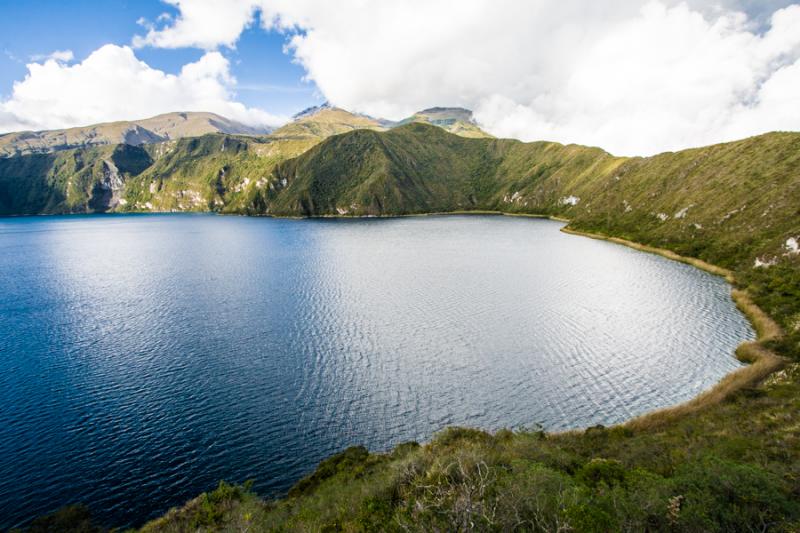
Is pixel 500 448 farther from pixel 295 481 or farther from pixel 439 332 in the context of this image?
pixel 439 332

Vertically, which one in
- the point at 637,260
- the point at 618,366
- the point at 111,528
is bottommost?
the point at 111,528

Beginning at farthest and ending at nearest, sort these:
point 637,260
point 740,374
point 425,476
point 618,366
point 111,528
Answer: point 637,260 < point 618,366 < point 740,374 < point 111,528 < point 425,476

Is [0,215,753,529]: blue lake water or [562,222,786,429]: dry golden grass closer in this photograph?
[0,215,753,529]: blue lake water

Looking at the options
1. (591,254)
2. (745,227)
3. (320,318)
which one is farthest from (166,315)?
(745,227)

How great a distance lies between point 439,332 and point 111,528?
135 ft

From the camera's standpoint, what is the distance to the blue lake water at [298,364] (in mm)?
31359

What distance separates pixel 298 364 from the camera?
47.3 m

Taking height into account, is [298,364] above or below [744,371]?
below

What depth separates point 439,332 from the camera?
57.3 meters

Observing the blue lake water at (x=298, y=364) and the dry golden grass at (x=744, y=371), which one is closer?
the blue lake water at (x=298, y=364)

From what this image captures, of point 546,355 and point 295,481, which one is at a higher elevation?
point 546,355

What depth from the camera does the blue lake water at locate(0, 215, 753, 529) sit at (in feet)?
103

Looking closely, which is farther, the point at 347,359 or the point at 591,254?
the point at 591,254

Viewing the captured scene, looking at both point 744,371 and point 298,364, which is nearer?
point 744,371
